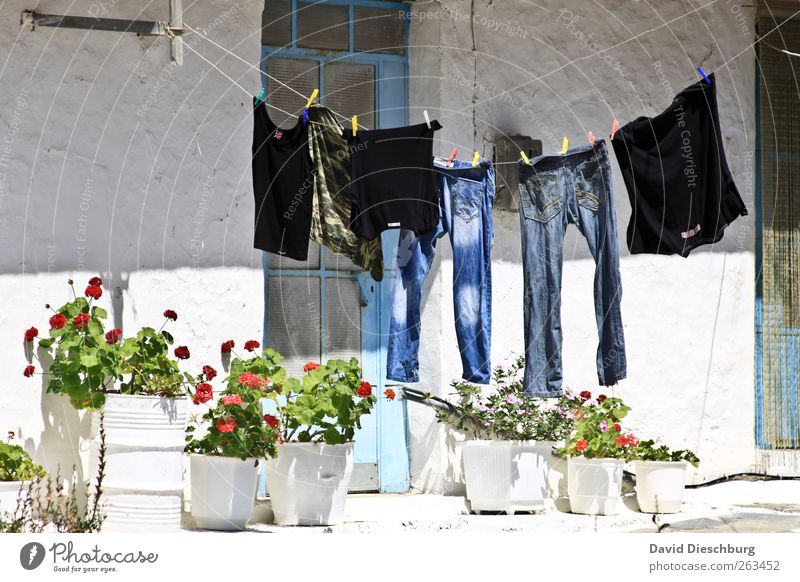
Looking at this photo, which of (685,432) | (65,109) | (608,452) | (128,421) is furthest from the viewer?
(685,432)

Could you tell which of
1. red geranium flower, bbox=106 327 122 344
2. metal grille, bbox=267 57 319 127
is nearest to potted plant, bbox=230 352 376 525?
red geranium flower, bbox=106 327 122 344

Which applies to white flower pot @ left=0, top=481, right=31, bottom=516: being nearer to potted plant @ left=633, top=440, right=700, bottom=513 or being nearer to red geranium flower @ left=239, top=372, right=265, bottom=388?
red geranium flower @ left=239, top=372, right=265, bottom=388

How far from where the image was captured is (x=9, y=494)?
595 cm

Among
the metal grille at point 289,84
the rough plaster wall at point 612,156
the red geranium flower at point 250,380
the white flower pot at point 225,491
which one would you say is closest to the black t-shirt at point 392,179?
the rough plaster wall at point 612,156

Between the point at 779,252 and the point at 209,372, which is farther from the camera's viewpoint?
the point at 779,252

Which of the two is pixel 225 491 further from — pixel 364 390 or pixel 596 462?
pixel 596 462

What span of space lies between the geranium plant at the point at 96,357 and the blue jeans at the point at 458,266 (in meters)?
1.31

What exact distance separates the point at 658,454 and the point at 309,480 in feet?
7.53

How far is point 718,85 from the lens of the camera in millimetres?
8258

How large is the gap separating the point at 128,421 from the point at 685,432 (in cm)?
390

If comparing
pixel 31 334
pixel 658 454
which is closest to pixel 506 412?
pixel 658 454

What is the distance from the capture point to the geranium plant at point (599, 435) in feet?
23.6

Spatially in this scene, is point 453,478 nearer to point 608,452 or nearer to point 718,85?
point 608,452

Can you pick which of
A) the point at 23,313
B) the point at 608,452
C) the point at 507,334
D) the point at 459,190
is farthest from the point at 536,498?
the point at 23,313
